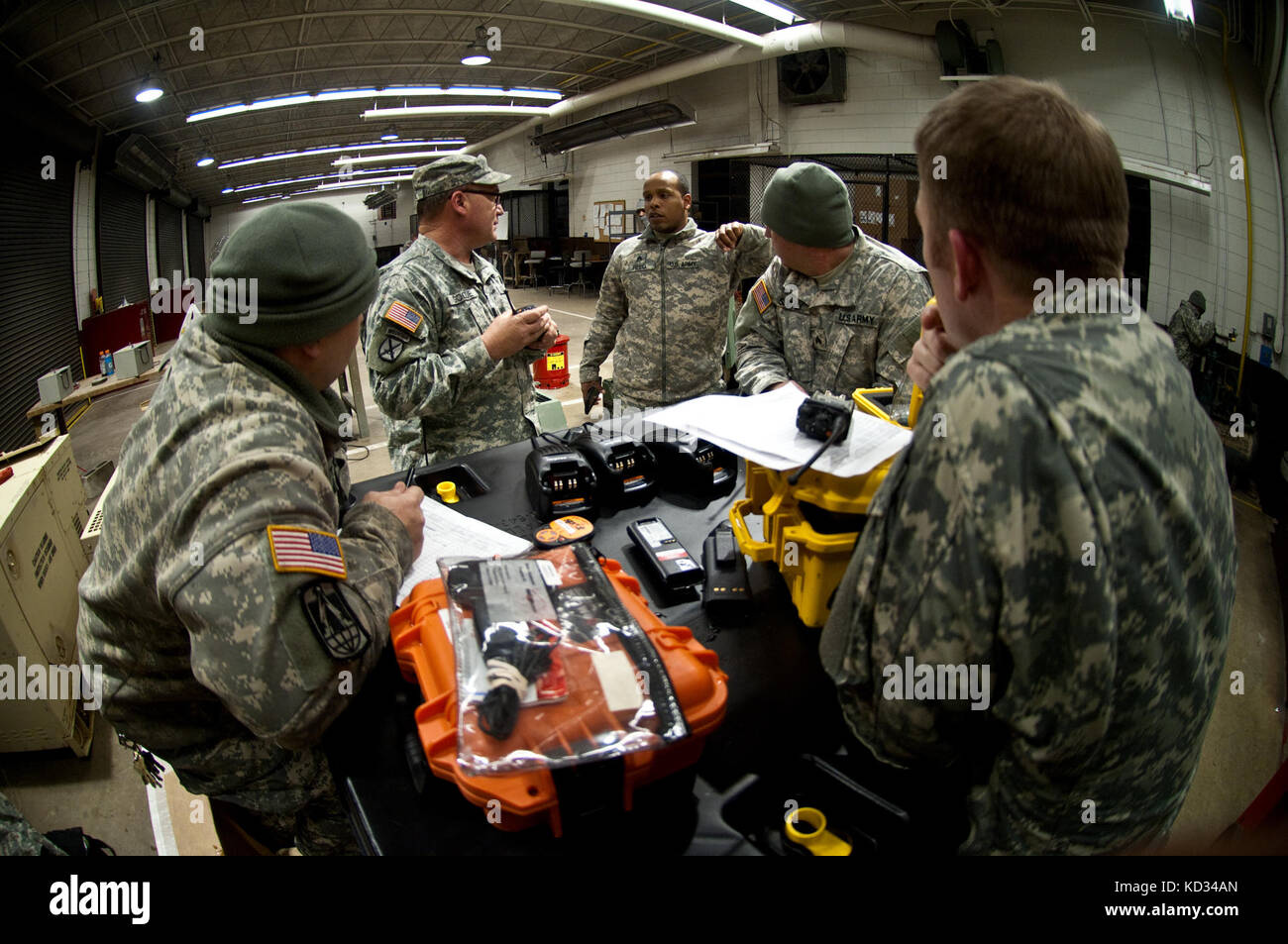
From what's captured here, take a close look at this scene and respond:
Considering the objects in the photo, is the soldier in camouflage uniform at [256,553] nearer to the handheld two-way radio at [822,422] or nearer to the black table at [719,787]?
the black table at [719,787]

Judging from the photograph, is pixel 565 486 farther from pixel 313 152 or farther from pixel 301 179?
pixel 301 179

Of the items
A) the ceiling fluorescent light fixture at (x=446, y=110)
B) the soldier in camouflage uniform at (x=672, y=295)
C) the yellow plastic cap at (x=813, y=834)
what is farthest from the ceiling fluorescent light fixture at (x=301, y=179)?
the yellow plastic cap at (x=813, y=834)

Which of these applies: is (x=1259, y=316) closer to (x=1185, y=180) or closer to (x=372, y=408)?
(x=1185, y=180)

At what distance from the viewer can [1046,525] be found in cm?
65

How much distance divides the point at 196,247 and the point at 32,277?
41.7 ft

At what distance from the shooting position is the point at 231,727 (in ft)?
3.62

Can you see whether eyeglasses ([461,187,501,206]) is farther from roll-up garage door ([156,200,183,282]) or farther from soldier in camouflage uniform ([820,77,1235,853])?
roll-up garage door ([156,200,183,282])

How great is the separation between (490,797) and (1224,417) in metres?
2.50

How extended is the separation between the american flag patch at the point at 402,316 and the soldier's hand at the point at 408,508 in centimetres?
100

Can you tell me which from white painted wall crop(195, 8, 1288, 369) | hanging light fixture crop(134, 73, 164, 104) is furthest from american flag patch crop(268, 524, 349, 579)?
hanging light fixture crop(134, 73, 164, 104)

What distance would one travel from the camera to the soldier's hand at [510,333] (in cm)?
212

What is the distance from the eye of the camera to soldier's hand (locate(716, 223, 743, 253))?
3045 millimetres

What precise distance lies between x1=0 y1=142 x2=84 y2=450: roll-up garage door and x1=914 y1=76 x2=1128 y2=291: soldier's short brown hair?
689 cm

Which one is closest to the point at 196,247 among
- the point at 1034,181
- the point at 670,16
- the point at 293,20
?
the point at 293,20
